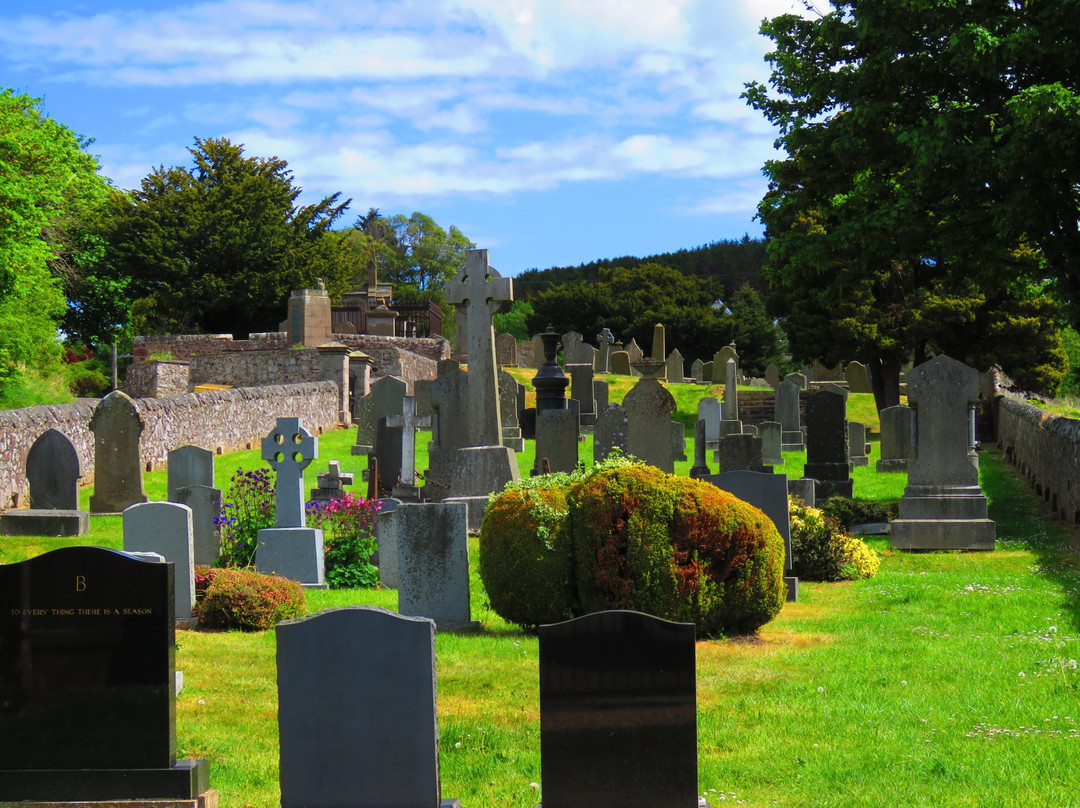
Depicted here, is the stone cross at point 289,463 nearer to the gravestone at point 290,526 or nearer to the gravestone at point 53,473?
the gravestone at point 290,526

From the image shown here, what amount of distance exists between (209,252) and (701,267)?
6069cm

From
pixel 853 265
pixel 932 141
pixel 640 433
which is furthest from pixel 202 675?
pixel 853 265

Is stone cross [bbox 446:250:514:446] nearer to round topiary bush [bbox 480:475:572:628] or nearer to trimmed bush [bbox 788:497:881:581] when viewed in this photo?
trimmed bush [bbox 788:497:881:581]

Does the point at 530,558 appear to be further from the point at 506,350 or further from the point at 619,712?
the point at 506,350

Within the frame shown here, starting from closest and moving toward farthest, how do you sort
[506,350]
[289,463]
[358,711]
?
[358,711], [289,463], [506,350]

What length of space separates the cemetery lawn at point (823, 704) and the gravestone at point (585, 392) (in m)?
17.2

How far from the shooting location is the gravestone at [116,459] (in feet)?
54.2

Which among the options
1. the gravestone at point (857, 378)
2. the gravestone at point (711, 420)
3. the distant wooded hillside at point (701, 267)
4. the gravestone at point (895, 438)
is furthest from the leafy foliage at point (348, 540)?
the distant wooded hillside at point (701, 267)

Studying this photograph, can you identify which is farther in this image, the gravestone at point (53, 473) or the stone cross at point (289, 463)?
the gravestone at point (53, 473)

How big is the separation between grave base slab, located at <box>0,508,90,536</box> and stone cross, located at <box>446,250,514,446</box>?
17.0 ft

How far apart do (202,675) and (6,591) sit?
275cm

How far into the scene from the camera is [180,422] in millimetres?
22906

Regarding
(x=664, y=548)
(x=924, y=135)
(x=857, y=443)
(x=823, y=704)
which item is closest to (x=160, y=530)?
(x=664, y=548)

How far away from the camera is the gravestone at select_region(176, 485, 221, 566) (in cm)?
1216
